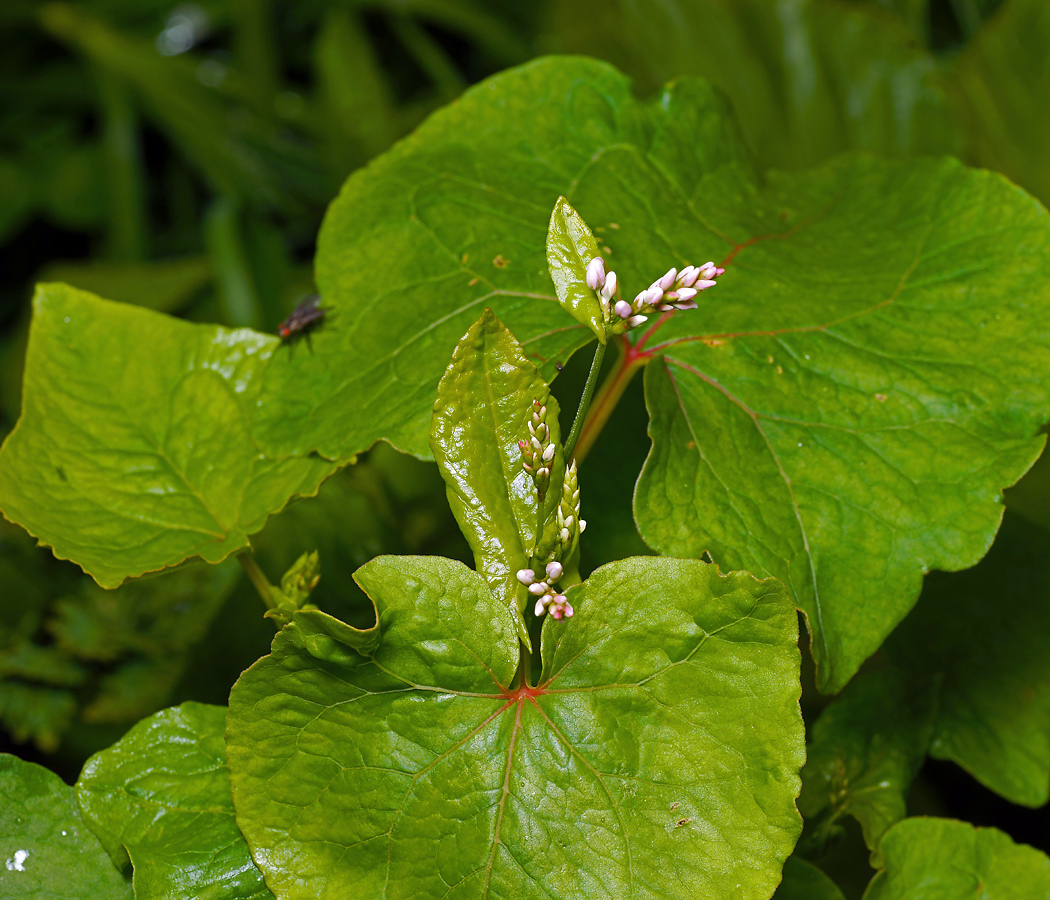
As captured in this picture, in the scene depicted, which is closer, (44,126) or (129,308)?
(129,308)

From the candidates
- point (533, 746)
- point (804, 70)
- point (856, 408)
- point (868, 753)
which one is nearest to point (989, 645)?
point (868, 753)

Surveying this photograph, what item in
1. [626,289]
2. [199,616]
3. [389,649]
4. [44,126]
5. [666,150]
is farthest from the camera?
[44,126]

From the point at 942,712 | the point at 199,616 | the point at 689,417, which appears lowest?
the point at 942,712

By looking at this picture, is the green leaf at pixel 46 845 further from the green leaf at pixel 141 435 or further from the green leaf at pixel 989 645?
the green leaf at pixel 989 645

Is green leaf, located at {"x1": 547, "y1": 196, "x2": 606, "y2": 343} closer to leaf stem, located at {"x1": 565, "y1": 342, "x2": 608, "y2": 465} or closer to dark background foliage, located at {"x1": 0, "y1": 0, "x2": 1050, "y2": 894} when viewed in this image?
leaf stem, located at {"x1": 565, "y1": 342, "x2": 608, "y2": 465}

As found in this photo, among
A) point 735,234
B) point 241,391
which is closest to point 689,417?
point 735,234

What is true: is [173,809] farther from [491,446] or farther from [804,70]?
[804,70]

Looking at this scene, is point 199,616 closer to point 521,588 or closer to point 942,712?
point 521,588

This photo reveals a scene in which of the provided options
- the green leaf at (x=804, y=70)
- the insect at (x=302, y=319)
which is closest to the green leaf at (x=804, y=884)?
the insect at (x=302, y=319)
